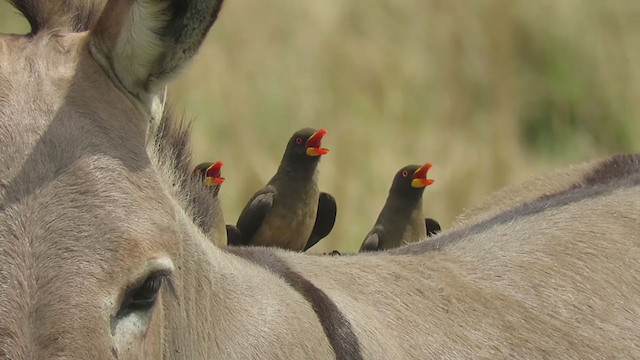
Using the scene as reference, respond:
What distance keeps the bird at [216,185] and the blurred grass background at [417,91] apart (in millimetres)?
4228

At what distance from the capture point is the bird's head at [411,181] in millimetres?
5637

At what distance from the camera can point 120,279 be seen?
2297 millimetres

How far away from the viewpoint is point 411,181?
569cm

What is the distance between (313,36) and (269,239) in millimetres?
5924

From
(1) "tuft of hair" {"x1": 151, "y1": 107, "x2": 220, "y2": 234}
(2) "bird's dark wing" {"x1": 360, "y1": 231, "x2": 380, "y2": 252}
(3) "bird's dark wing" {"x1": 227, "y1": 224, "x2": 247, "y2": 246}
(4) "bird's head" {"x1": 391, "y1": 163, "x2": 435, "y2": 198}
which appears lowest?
(2) "bird's dark wing" {"x1": 360, "y1": 231, "x2": 380, "y2": 252}

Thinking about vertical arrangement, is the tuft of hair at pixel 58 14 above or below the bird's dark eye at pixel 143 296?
above

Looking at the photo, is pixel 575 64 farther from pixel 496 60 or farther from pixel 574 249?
pixel 574 249

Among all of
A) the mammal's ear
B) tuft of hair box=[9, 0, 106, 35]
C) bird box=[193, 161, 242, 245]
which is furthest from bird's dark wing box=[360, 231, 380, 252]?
the mammal's ear

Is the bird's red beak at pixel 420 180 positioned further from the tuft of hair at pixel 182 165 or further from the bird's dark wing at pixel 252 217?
the tuft of hair at pixel 182 165

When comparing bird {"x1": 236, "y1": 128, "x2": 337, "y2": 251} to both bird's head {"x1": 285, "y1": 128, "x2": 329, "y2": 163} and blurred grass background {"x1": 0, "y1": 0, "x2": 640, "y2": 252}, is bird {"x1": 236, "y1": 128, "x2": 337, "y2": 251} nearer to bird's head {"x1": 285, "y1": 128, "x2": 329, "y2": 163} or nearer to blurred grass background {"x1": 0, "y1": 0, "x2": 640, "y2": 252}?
bird's head {"x1": 285, "y1": 128, "x2": 329, "y2": 163}

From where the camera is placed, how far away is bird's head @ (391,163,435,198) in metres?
5.64

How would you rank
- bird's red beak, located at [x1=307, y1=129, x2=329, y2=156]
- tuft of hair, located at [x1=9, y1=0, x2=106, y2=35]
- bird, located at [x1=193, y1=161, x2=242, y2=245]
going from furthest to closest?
1. bird's red beak, located at [x1=307, y1=129, x2=329, y2=156]
2. bird, located at [x1=193, y1=161, x2=242, y2=245]
3. tuft of hair, located at [x1=9, y1=0, x2=106, y2=35]

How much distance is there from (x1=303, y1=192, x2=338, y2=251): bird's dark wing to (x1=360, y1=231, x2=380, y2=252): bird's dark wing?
0.32 metres

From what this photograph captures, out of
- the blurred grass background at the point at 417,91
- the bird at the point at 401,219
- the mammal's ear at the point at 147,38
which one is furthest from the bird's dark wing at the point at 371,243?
the blurred grass background at the point at 417,91
